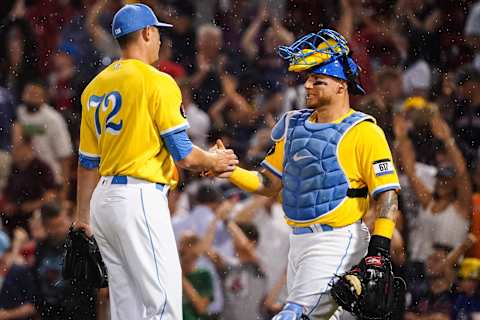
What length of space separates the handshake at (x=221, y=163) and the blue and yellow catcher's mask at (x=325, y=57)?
0.57 metres

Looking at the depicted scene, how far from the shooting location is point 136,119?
599 cm

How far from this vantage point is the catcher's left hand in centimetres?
576

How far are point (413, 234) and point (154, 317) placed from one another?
10.8 feet

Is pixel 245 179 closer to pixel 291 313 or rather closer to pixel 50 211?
pixel 291 313

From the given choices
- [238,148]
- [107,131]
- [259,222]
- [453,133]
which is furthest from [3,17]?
[107,131]

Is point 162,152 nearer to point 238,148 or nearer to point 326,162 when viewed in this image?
point 326,162

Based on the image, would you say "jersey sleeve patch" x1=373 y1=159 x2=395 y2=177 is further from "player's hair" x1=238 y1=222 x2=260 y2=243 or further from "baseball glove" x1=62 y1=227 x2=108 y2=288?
"player's hair" x1=238 y1=222 x2=260 y2=243

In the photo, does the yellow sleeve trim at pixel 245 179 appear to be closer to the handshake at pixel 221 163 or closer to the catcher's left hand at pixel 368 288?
the handshake at pixel 221 163

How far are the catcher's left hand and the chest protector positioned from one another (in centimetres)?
36

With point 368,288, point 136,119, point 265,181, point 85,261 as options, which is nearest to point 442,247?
point 265,181

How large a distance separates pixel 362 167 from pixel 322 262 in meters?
0.52

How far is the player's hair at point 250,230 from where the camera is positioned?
28.9 feet

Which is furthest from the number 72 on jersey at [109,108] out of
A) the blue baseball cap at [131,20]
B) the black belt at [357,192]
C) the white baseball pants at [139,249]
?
the black belt at [357,192]

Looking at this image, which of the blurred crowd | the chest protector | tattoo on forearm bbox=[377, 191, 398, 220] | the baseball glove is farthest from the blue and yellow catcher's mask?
the blurred crowd
